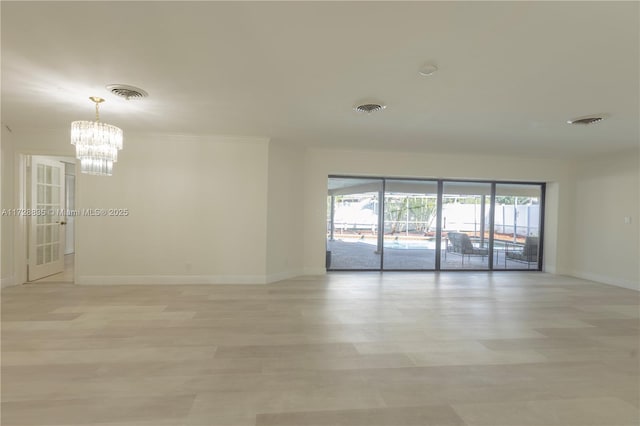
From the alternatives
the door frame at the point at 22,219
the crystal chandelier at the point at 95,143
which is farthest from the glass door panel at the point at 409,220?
the door frame at the point at 22,219

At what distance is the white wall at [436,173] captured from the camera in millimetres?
5715

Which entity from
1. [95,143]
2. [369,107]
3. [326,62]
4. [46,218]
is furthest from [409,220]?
[46,218]

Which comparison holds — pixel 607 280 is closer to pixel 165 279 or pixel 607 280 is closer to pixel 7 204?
pixel 165 279

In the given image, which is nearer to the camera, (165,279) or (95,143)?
(95,143)

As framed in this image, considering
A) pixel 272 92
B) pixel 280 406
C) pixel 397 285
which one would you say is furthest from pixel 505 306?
pixel 272 92

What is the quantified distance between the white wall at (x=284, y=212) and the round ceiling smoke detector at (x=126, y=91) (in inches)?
88.8

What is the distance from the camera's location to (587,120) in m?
3.68

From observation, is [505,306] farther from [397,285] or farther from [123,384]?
[123,384]

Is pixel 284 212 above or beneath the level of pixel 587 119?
beneath

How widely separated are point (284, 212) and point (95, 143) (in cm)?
294

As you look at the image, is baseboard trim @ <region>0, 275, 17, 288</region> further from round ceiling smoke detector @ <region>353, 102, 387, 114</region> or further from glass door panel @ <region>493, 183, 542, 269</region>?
glass door panel @ <region>493, 183, 542, 269</region>

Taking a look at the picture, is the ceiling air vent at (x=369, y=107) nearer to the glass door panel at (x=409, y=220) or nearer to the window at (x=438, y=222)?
the window at (x=438, y=222)

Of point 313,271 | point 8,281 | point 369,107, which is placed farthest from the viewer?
point 313,271

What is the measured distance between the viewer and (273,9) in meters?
1.76
